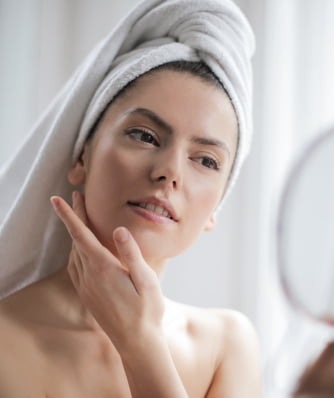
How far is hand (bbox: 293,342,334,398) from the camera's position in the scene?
418 mm

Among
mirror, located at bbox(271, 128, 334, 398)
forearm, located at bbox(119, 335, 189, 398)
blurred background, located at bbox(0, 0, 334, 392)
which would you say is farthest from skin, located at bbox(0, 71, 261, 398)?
blurred background, located at bbox(0, 0, 334, 392)

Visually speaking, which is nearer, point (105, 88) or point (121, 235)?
point (121, 235)

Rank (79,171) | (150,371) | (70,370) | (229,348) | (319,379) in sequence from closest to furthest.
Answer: (319,379) < (150,371) < (70,370) < (79,171) < (229,348)

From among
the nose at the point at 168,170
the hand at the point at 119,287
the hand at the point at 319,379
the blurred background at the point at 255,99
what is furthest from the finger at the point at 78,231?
the blurred background at the point at 255,99

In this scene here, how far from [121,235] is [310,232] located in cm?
40

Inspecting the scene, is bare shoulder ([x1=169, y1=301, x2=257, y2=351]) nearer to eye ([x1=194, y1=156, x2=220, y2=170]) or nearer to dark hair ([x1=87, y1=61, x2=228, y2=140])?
eye ([x1=194, y1=156, x2=220, y2=170])

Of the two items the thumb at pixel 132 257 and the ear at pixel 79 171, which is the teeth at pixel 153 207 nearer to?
the thumb at pixel 132 257

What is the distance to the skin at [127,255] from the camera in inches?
33.0

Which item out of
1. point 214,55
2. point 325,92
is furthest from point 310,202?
point 325,92

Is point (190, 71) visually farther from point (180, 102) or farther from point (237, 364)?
point (237, 364)

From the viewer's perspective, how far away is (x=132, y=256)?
847 millimetres

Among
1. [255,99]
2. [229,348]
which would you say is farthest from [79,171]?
[255,99]

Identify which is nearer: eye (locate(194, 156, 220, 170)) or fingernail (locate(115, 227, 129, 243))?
fingernail (locate(115, 227, 129, 243))

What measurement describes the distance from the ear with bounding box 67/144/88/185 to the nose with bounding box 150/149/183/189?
0.19 meters
